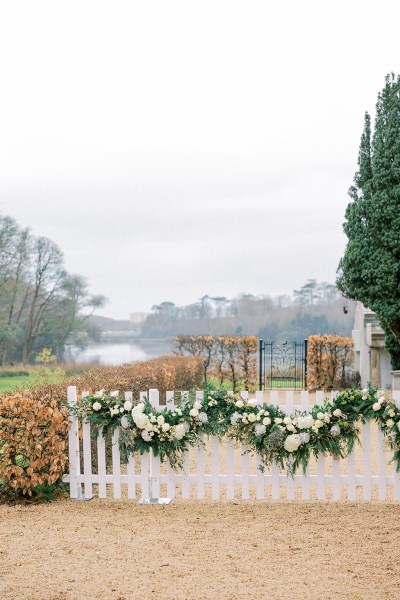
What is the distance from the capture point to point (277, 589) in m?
4.30

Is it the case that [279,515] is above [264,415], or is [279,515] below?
below

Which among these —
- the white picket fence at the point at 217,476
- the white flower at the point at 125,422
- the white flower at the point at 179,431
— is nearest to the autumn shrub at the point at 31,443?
the white picket fence at the point at 217,476

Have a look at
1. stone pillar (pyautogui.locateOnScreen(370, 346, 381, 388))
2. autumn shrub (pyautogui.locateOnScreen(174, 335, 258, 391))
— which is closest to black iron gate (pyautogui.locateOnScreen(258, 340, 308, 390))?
autumn shrub (pyautogui.locateOnScreen(174, 335, 258, 391))

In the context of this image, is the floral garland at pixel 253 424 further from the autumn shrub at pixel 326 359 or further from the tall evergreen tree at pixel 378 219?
the autumn shrub at pixel 326 359

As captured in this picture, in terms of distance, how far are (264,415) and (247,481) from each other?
682mm

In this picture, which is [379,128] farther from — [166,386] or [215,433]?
[215,433]

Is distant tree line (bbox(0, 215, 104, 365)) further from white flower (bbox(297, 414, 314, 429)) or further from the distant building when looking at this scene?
white flower (bbox(297, 414, 314, 429))

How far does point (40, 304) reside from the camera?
119 feet

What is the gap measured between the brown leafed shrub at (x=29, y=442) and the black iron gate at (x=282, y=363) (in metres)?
13.7

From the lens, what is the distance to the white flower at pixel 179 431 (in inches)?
259

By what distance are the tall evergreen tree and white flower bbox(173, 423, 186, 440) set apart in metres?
7.58

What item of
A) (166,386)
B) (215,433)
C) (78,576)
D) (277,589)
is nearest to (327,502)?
(215,433)

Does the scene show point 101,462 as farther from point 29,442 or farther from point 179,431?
point 179,431

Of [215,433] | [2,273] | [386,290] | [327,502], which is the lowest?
[327,502]
